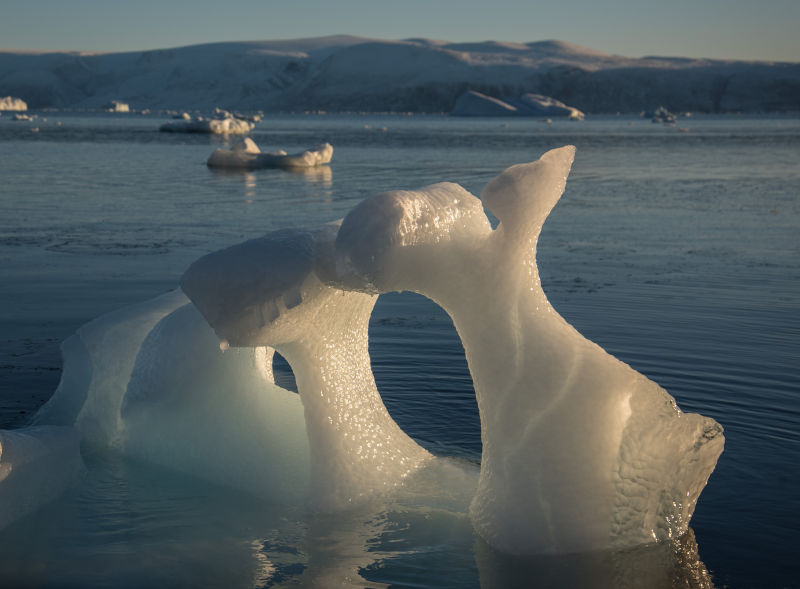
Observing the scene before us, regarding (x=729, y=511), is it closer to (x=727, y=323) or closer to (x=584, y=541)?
(x=584, y=541)

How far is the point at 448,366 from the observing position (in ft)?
20.2

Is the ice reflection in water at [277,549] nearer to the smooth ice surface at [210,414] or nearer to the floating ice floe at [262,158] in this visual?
the smooth ice surface at [210,414]

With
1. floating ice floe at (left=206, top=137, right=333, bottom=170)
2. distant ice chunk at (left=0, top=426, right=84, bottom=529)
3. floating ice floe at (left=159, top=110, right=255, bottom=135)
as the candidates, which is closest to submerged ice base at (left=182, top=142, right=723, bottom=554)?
distant ice chunk at (left=0, top=426, right=84, bottom=529)

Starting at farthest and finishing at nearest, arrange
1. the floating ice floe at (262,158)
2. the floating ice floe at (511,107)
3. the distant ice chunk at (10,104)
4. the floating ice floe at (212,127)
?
the floating ice floe at (511,107), the distant ice chunk at (10,104), the floating ice floe at (212,127), the floating ice floe at (262,158)

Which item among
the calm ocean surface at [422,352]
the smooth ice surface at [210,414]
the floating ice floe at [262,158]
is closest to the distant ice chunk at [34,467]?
the calm ocean surface at [422,352]

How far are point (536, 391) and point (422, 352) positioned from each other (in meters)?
3.29

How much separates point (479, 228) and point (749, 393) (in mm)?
2993

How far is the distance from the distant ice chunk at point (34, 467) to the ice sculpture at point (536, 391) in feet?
5.72

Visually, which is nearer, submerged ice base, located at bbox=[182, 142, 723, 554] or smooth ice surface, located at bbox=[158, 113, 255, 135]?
submerged ice base, located at bbox=[182, 142, 723, 554]

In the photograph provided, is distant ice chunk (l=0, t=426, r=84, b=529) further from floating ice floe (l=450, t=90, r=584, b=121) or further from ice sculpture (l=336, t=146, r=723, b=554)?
floating ice floe (l=450, t=90, r=584, b=121)

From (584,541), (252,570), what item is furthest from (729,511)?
(252,570)

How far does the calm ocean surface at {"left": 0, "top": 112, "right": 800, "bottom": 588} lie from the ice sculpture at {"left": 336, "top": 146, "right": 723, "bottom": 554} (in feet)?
0.59

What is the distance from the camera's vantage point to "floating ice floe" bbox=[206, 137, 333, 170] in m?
24.0

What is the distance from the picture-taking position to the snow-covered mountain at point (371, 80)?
118000mm
